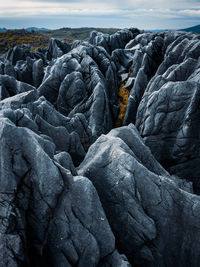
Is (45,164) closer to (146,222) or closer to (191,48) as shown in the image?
(146,222)

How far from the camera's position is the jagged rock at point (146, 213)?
14.4 metres

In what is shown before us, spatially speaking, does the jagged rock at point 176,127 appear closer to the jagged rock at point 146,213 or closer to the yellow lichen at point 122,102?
the jagged rock at point 146,213

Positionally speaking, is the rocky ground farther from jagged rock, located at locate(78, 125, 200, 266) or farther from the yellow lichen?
the yellow lichen

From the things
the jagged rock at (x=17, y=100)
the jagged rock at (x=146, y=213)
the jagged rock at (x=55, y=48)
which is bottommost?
the jagged rock at (x=146, y=213)

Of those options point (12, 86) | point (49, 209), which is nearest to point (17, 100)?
point (12, 86)

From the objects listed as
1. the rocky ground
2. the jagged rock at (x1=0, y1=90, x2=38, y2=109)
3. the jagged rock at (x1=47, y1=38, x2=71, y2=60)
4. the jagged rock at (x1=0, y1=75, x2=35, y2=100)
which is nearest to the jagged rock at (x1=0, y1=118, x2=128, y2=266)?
the rocky ground

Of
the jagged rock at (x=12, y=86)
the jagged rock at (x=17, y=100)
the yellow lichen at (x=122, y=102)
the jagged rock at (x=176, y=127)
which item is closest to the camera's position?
the jagged rock at (x=17, y=100)

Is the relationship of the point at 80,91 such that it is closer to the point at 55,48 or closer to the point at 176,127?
the point at 176,127

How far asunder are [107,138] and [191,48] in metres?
34.7

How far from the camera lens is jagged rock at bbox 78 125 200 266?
14352 millimetres

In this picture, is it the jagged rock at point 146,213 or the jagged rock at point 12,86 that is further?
the jagged rock at point 12,86

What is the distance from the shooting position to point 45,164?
12.6 meters

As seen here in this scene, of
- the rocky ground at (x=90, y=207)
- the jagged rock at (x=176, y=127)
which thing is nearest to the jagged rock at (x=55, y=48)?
the jagged rock at (x=176, y=127)

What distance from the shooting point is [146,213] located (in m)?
14.7
